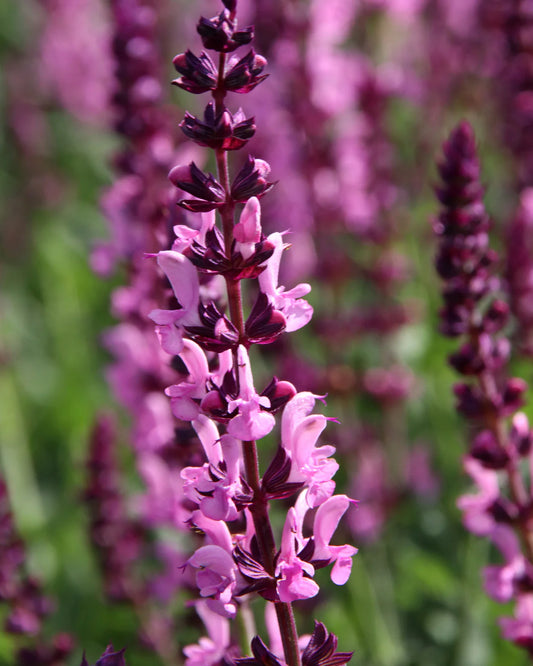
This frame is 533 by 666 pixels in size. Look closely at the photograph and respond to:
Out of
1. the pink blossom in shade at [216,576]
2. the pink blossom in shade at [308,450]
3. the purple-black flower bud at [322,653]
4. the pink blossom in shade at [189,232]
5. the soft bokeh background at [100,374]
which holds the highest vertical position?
the pink blossom in shade at [189,232]

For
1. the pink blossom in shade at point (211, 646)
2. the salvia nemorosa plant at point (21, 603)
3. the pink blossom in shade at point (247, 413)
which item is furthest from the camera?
the salvia nemorosa plant at point (21, 603)

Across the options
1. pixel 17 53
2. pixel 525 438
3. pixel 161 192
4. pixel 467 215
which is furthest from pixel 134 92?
pixel 17 53

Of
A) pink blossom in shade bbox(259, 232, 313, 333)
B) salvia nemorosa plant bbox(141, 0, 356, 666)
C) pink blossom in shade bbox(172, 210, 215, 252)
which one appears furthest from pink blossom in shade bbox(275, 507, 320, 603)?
pink blossom in shade bbox(172, 210, 215, 252)

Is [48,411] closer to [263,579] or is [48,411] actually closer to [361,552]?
[361,552]

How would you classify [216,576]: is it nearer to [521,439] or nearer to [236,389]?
[236,389]

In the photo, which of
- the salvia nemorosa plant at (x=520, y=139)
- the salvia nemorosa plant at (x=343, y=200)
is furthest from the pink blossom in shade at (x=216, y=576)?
the salvia nemorosa plant at (x=343, y=200)

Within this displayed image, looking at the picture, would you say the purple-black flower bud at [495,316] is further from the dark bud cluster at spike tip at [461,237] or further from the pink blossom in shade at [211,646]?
the pink blossom in shade at [211,646]

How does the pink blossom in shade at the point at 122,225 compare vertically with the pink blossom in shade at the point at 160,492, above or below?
above

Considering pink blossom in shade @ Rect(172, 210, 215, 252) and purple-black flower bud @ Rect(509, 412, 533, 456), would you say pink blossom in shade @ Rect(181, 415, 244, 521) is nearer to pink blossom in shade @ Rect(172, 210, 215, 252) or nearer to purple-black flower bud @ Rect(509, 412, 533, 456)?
pink blossom in shade @ Rect(172, 210, 215, 252)
